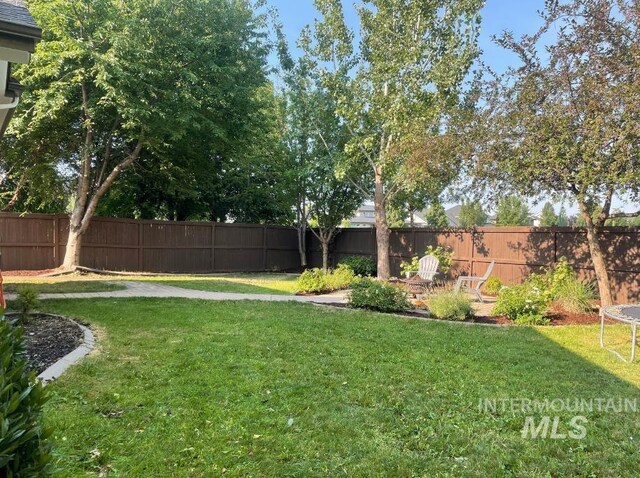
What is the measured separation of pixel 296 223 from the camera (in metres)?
17.7

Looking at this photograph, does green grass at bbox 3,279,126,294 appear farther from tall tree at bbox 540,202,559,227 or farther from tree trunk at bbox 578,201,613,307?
tall tree at bbox 540,202,559,227

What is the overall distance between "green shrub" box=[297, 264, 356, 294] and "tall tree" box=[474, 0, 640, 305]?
4269 mm

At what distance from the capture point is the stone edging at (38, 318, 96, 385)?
12.0ft

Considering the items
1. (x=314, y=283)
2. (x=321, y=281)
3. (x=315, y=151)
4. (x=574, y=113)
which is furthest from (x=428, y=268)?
(x=315, y=151)

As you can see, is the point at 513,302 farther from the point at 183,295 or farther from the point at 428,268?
the point at 183,295

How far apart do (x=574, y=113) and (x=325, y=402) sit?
630 cm

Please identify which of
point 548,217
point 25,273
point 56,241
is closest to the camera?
point 25,273

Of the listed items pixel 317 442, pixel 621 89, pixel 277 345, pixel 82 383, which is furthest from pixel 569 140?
pixel 82 383

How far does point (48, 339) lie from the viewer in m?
4.95

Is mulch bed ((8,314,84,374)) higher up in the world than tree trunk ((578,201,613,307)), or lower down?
lower down

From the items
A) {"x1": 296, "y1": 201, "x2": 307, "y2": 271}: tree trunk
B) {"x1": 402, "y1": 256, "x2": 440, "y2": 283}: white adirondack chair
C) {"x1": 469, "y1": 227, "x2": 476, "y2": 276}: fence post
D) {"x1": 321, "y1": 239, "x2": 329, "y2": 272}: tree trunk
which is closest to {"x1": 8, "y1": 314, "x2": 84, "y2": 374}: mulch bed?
{"x1": 402, "y1": 256, "x2": 440, "y2": 283}: white adirondack chair

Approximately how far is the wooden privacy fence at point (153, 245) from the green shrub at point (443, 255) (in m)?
7.21

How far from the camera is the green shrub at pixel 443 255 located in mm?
11938

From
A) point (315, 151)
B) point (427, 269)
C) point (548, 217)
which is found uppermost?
point (315, 151)
